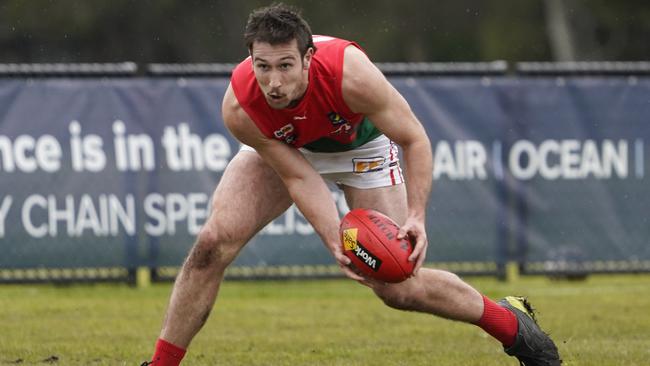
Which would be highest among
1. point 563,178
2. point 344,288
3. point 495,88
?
point 495,88

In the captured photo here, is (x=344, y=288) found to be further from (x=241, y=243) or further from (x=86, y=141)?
(x=241, y=243)

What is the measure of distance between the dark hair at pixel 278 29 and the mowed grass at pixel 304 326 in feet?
7.03

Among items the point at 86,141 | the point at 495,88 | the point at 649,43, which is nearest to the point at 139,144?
the point at 86,141

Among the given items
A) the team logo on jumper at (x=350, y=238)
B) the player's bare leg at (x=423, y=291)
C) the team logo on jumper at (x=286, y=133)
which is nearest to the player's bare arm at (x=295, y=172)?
the team logo on jumper at (x=286, y=133)

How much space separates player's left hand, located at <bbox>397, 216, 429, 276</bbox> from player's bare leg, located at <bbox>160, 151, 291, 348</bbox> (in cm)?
82

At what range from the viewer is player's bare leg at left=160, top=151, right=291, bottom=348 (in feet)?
20.9

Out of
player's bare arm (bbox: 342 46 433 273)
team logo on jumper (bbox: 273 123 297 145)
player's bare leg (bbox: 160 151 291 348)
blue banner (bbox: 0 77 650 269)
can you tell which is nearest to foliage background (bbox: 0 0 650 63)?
blue banner (bbox: 0 77 650 269)

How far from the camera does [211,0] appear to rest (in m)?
41.8

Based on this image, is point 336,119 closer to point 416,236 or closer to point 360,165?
point 360,165

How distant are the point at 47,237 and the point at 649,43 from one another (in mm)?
33487

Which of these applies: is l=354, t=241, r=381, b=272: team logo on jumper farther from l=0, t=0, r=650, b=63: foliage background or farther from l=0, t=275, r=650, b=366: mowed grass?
l=0, t=0, r=650, b=63: foliage background

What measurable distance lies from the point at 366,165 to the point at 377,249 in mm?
824

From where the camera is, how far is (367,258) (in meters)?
6.00

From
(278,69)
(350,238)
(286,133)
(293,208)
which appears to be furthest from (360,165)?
(293,208)
